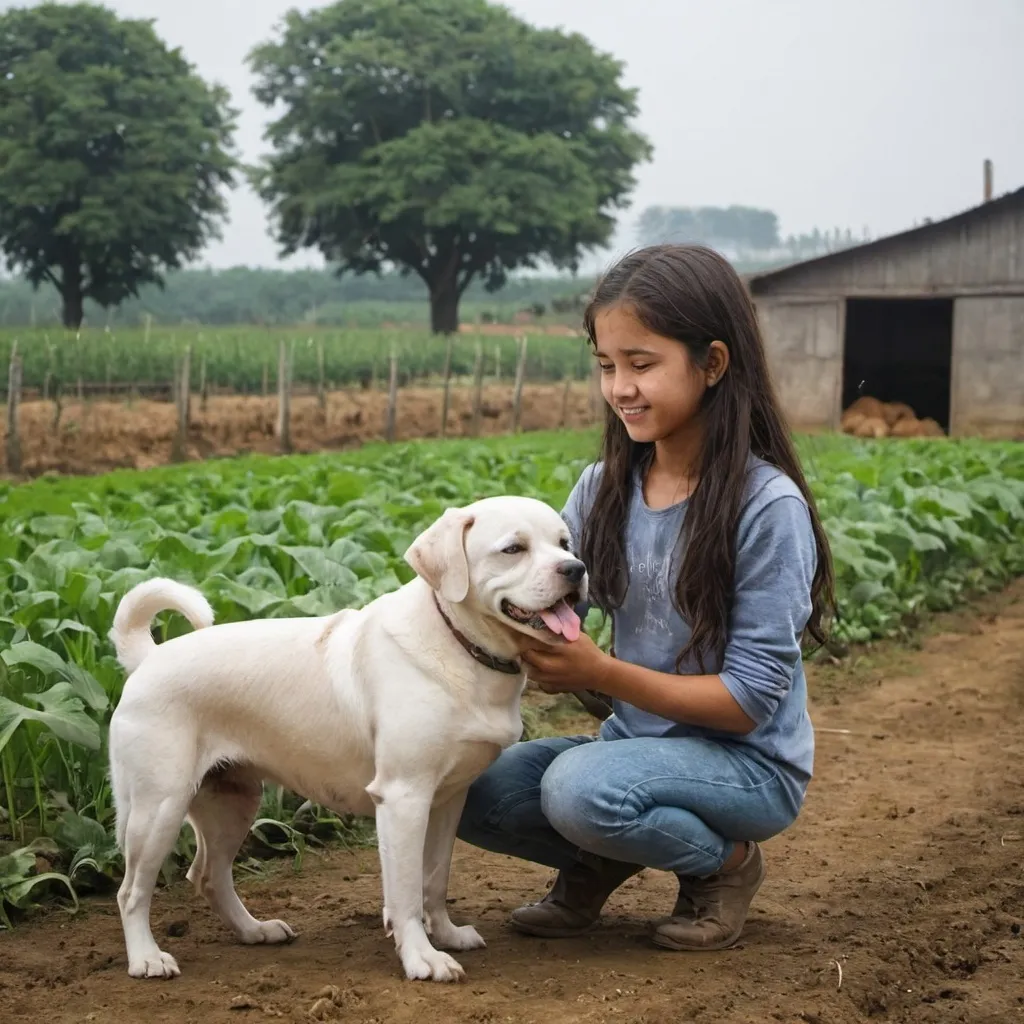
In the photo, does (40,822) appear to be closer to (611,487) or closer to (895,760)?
(611,487)

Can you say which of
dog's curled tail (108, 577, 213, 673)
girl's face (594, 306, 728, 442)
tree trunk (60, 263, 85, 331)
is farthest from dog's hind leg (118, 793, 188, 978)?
tree trunk (60, 263, 85, 331)

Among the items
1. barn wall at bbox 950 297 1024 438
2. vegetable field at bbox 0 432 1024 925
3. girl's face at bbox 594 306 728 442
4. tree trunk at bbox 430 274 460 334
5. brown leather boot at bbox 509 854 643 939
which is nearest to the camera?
girl's face at bbox 594 306 728 442

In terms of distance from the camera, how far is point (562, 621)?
10.0 ft

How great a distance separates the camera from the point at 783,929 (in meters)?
3.66

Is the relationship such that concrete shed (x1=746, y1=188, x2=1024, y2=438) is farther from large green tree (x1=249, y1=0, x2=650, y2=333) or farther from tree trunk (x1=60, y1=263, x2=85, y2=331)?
tree trunk (x1=60, y1=263, x2=85, y2=331)

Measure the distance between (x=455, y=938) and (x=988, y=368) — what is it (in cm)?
2008

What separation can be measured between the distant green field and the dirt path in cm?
1975

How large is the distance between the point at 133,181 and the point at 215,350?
19.1 meters

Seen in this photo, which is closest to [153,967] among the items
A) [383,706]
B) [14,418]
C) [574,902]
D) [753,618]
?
[383,706]

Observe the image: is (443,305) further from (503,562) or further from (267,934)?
(503,562)

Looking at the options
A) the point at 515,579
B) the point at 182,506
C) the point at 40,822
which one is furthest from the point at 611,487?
the point at 182,506

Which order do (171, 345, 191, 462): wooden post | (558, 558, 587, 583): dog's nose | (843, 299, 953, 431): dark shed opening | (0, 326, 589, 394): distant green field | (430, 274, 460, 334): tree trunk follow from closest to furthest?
(558, 558, 587, 583): dog's nose < (171, 345, 191, 462): wooden post < (0, 326, 589, 394): distant green field < (843, 299, 953, 431): dark shed opening < (430, 274, 460, 334): tree trunk

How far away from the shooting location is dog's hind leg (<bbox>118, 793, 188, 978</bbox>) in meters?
3.24

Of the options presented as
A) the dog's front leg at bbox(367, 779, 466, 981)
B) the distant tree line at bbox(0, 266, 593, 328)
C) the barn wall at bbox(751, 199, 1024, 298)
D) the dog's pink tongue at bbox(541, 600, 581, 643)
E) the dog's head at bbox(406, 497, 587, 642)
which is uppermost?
the distant tree line at bbox(0, 266, 593, 328)
